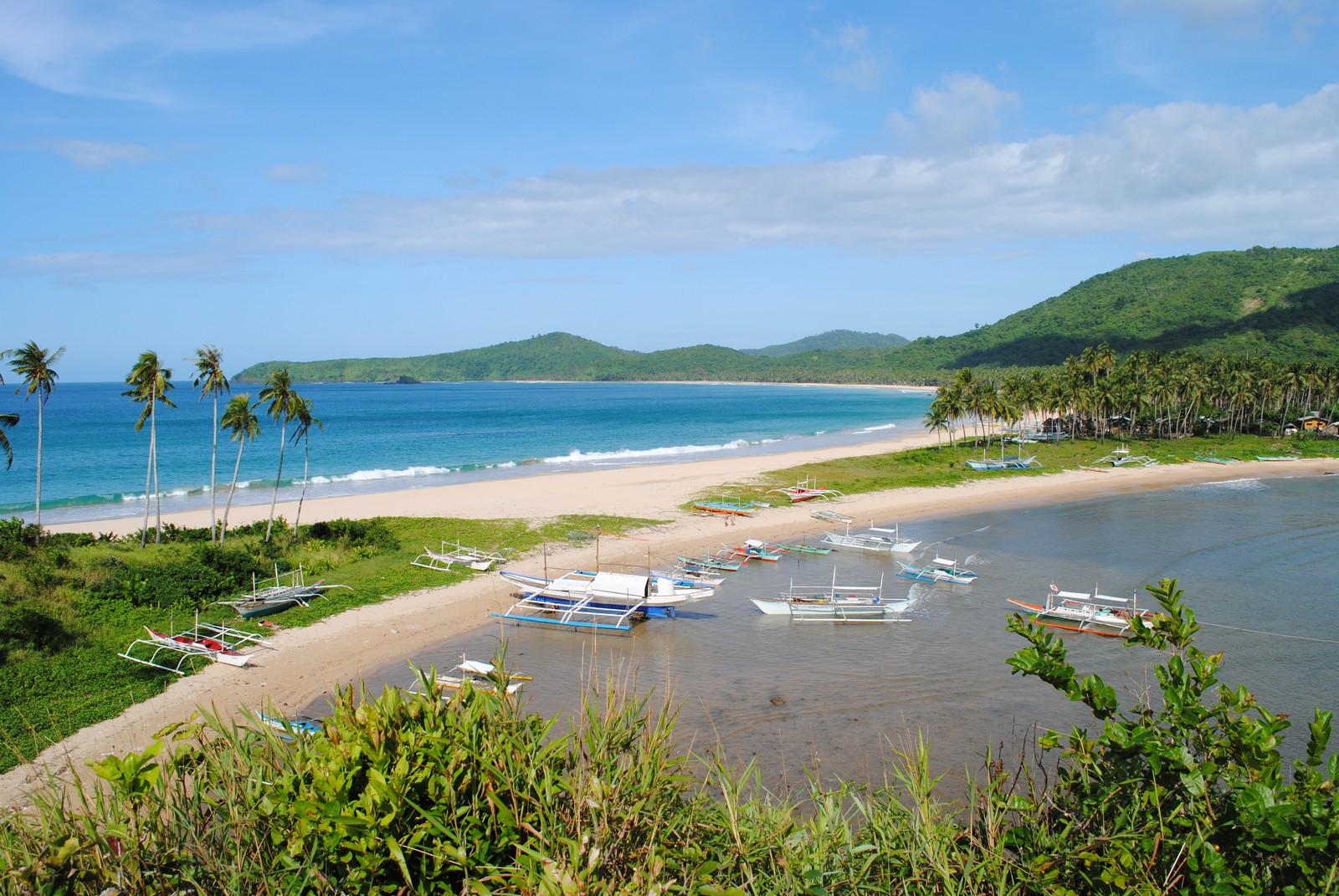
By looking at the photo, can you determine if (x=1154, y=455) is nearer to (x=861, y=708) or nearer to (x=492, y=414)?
(x=861, y=708)

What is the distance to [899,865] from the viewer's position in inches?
245

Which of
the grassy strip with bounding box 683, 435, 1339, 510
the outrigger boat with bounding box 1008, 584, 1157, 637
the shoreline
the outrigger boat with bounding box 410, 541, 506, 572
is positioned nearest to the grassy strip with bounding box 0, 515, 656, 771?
the outrigger boat with bounding box 410, 541, 506, 572

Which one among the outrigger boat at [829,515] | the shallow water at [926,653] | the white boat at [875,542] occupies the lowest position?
the shallow water at [926,653]

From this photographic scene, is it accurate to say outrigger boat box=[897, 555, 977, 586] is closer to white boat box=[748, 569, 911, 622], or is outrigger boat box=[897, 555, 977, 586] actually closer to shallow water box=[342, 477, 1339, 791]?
shallow water box=[342, 477, 1339, 791]

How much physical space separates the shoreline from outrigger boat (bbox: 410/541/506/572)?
108 cm

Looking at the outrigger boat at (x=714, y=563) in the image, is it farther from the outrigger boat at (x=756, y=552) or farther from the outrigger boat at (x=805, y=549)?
the outrigger boat at (x=805, y=549)

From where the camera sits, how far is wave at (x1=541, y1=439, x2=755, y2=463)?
6600cm

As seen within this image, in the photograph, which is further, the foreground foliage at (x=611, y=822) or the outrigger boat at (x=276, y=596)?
the outrigger boat at (x=276, y=596)

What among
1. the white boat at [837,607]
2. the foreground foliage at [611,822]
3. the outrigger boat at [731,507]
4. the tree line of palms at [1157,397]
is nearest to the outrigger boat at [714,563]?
the white boat at [837,607]

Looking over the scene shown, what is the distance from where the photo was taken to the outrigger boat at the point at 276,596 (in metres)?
21.0

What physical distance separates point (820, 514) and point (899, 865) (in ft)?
104

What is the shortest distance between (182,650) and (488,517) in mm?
18593

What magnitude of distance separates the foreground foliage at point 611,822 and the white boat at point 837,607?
16.3 m

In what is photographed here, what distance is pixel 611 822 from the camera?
16.9 feet
